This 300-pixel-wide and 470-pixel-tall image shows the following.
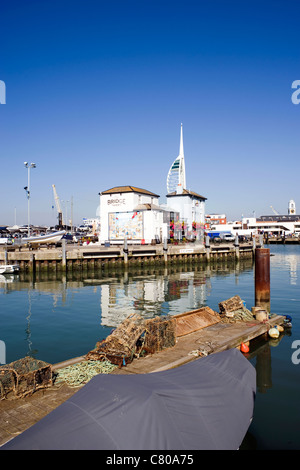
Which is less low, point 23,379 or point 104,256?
point 104,256

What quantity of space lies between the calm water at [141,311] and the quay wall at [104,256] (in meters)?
3.41

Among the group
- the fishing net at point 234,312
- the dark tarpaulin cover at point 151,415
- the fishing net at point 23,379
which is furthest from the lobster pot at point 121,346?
the fishing net at point 234,312

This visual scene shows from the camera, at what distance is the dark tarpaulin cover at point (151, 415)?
535 cm

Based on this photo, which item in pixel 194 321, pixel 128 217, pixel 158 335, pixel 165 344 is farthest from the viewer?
pixel 128 217

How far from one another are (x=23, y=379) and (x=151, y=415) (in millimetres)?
4982

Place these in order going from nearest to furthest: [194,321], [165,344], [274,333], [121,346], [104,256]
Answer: [121,346]
[165,344]
[194,321]
[274,333]
[104,256]

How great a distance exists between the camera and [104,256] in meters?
51.5

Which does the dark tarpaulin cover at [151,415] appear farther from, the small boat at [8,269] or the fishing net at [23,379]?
the small boat at [8,269]

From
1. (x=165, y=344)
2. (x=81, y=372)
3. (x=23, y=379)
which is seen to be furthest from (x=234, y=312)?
(x=23, y=379)

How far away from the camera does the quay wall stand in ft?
157

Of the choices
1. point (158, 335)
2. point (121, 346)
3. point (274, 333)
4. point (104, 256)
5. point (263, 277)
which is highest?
point (263, 277)

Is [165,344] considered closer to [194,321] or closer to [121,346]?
[121,346]

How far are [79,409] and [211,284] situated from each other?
33530 millimetres
